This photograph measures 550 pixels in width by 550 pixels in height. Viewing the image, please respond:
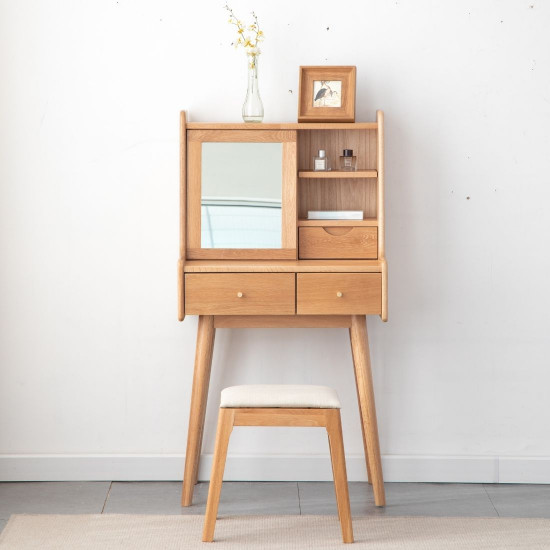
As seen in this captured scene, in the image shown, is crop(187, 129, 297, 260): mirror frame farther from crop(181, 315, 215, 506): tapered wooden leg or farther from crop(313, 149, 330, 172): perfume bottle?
crop(181, 315, 215, 506): tapered wooden leg

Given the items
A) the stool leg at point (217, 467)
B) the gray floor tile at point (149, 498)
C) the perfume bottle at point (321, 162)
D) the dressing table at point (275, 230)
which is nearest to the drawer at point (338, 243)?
the dressing table at point (275, 230)

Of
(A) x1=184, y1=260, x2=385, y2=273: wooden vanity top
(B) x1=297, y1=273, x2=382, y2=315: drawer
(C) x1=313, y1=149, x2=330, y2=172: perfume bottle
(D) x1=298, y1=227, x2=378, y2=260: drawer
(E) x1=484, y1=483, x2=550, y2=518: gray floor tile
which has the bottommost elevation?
(E) x1=484, y1=483, x2=550, y2=518: gray floor tile

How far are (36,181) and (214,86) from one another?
77 cm

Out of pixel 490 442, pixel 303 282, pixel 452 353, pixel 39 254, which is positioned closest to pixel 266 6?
pixel 303 282

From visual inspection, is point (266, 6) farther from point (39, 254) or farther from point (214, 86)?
point (39, 254)

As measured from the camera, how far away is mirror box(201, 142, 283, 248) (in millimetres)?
3064

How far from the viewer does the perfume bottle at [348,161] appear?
3089 mm

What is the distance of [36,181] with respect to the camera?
3.21 meters

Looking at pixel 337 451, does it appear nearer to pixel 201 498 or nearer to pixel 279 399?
pixel 279 399

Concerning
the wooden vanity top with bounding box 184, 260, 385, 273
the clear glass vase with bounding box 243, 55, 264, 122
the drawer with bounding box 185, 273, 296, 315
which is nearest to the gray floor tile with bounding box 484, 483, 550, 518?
the wooden vanity top with bounding box 184, 260, 385, 273

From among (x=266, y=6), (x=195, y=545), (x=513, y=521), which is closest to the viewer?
(x=195, y=545)

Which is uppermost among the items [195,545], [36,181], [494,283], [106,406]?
[36,181]

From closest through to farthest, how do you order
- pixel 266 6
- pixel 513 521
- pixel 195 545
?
pixel 195 545 → pixel 513 521 → pixel 266 6

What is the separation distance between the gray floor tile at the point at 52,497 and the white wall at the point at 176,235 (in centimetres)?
5
